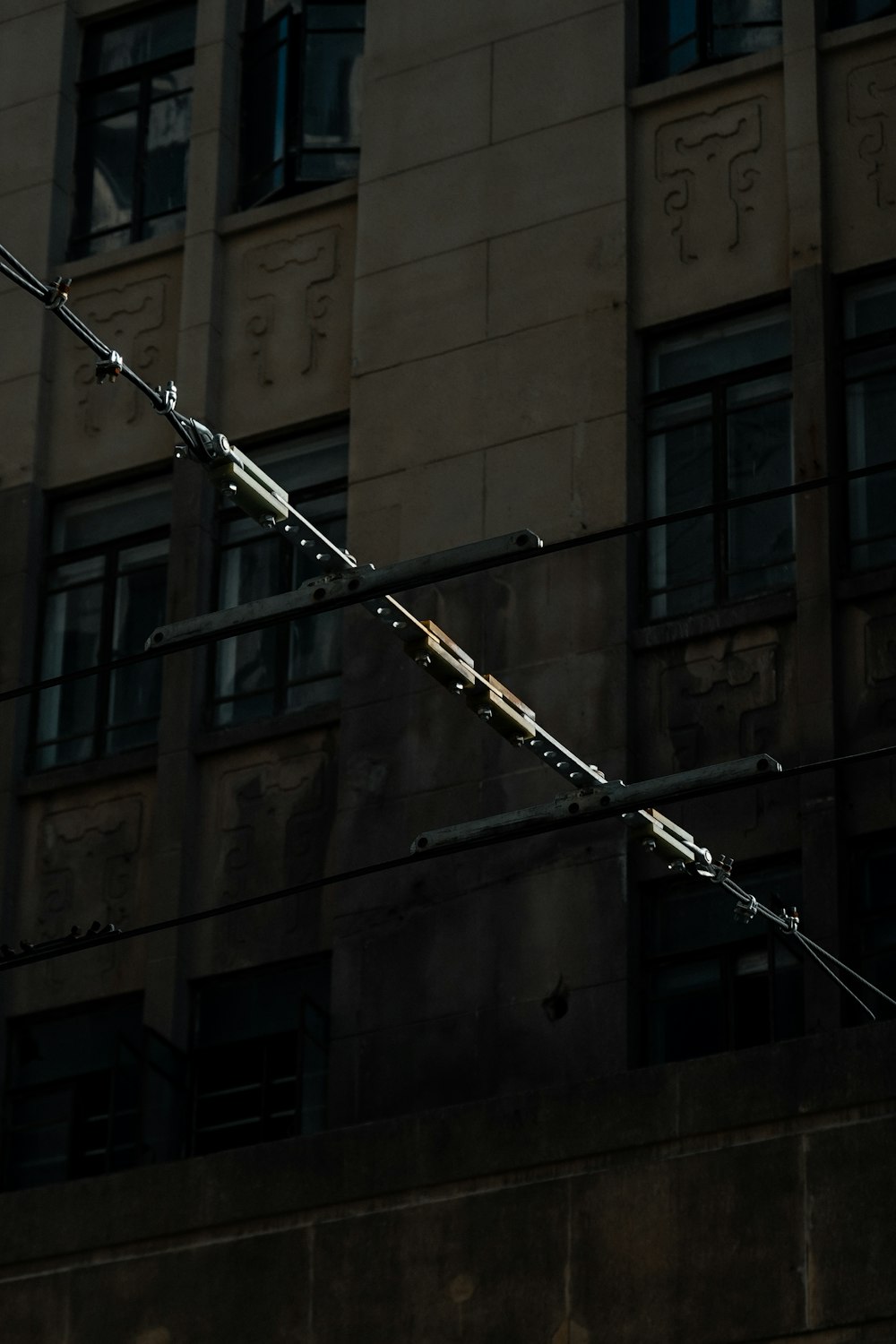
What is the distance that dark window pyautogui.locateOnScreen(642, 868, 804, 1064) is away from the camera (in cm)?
2006

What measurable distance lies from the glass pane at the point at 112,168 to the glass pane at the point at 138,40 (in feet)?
1.82

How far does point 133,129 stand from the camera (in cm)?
2620

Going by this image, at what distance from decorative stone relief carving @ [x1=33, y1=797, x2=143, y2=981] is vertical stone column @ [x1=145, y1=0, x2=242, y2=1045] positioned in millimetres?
373

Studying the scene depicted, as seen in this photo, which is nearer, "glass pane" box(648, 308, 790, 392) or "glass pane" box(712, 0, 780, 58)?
"glass pane" box(648, 308, 790, 392)

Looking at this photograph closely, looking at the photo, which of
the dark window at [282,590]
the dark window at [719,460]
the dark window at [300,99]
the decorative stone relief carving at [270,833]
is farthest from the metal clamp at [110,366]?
the dark window at [300,99]

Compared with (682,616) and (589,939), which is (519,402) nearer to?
(682,616)

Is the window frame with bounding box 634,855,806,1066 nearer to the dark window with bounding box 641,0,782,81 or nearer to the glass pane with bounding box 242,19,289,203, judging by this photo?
the dark window with bounding box 641,0,782,81

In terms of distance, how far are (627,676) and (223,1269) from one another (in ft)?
17.0

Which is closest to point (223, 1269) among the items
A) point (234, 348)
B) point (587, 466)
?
point (587, 466)

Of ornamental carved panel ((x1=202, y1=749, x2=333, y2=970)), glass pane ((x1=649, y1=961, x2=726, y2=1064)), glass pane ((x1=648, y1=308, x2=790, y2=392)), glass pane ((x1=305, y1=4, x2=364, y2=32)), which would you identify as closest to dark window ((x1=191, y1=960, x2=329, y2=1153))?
ornamental carved panel ((x1=202, y1=749, x2=333, y2=970))

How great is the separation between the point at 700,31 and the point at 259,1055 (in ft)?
28.9

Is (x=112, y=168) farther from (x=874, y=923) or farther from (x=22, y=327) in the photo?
(x=874, y=923)

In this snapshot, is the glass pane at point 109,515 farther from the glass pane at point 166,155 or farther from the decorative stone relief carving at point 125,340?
the glass pane at point 166,155

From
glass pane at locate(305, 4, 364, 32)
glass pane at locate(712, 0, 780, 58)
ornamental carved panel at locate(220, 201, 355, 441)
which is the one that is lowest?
ornamental carved panel at locate(220, 201, 355, 441)
